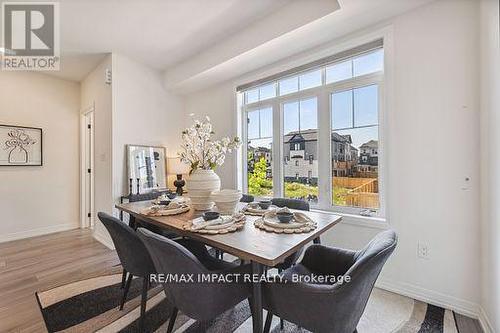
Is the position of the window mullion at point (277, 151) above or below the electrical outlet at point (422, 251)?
above

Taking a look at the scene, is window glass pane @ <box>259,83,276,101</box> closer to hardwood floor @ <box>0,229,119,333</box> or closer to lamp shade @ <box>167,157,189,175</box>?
lamp shade @ <box>167,157,189,175</box>

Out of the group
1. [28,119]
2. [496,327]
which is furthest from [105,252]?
[496,327]

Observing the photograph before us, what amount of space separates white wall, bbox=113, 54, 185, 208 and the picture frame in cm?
170

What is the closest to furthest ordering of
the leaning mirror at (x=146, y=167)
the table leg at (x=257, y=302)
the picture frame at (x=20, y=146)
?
the table leg at (x=257, y=302), the leaning mirror at (x=146, y=167), the picture frame at (x=20, y=146)

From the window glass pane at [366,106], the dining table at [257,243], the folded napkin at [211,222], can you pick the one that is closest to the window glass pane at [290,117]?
the window glass pane at [366,106]

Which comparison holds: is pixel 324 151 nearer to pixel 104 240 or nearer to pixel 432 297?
pixel 432 297

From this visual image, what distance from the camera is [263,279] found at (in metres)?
1.22

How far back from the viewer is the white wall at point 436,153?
1.75m

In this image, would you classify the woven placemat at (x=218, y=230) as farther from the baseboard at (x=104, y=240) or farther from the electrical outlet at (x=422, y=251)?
the baseboard at (x=104, y=240)

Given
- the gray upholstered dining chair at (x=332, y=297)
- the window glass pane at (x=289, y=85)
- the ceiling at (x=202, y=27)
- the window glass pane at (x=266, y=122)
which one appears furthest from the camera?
the window glass pane at (x=266, y=122)

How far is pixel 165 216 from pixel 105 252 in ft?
6.58

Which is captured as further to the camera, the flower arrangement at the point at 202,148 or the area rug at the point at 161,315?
the flower arrangement at the point at 202,148

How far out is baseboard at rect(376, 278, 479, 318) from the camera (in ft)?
5.70

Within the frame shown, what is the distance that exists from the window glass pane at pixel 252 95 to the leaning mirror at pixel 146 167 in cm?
168
